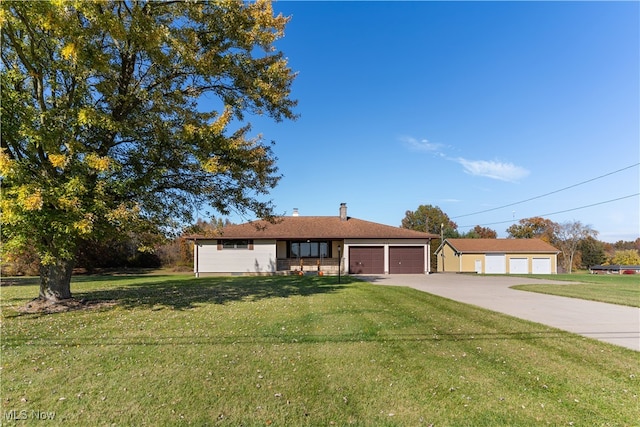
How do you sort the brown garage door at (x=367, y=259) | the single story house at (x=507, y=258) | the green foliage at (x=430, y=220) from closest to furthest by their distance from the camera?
the brown garage door at (x=367, y=259), the single story house at (x=507, y=258), the green foliage at (x=430, y=220)

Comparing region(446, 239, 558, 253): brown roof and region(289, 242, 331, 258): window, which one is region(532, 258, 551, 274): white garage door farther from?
region(289, 242, 331, 258): window

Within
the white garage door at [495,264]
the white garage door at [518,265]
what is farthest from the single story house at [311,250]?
the white garage door at [518,265]

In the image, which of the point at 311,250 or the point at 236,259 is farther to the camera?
the point at 311,250

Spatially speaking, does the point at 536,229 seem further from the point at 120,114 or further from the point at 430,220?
the point at 120,114

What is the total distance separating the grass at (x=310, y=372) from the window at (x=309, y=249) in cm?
1882

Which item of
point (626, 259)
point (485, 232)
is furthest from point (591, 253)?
point (485, 232)

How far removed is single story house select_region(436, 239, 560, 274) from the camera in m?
37.1

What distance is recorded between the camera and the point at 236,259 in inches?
973

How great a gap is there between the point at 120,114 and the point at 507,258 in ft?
130

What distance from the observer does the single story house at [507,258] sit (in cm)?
3709

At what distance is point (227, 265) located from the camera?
2461 centimetres

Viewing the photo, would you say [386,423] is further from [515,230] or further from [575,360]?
[515,230]

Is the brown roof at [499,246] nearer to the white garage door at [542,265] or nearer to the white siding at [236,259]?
the white garage door at [542,265]

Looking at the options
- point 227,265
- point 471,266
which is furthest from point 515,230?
point 227,265
